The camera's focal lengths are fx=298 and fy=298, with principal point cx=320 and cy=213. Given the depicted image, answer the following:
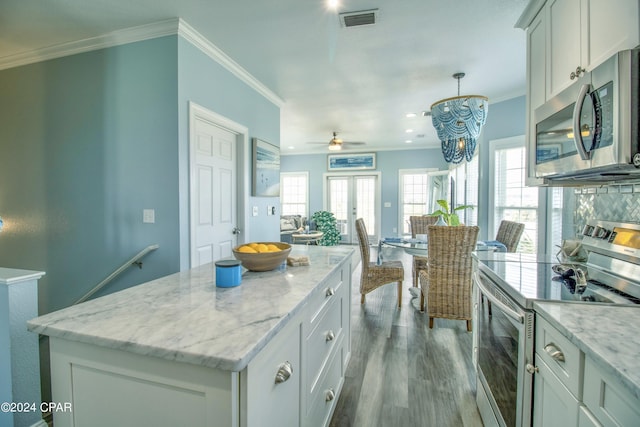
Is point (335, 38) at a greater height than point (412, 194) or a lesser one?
greater

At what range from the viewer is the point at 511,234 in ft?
10.9

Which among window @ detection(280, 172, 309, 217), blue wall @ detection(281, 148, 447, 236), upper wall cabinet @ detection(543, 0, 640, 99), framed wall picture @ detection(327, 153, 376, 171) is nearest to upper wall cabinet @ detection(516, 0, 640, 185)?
upper wall cabinet @ detection(543, 0, 640, 99)

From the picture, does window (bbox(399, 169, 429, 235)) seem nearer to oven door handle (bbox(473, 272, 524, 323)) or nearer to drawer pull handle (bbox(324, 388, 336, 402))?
oven door handle (bbox(473, 272, 524, 323))

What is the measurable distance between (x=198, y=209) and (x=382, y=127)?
170 inches

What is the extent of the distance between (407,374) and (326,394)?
3.03ft

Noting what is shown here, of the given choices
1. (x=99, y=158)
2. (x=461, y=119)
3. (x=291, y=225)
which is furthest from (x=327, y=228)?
(x=99, y=158)

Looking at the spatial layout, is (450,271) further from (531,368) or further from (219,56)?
(219,56)

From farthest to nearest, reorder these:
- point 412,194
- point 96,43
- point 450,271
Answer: point 412,194
point 450,271
point 96,43

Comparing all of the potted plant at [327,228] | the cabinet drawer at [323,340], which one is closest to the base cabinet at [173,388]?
the cabinet drawer at [323,340]

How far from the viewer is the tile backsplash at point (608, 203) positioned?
1502 millimetres

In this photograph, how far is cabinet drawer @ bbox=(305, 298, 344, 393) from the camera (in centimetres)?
129

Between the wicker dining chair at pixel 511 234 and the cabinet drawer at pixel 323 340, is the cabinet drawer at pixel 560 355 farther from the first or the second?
the wicker dining chair at pixel 511 234

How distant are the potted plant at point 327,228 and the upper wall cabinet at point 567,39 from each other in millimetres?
5770

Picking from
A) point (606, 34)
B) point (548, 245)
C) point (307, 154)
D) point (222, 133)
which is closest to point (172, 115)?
point (222, 133)
